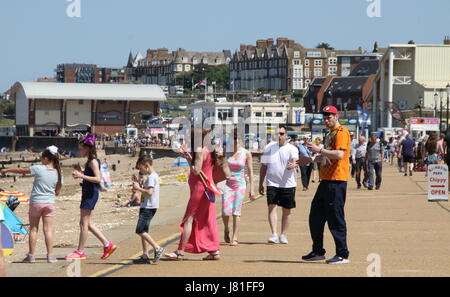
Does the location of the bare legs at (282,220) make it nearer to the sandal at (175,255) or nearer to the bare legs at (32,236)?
the sandal at (175,255)

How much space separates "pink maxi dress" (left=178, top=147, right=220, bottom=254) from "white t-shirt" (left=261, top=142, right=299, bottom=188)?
2.28 metres

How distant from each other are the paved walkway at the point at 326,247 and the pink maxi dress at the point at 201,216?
10.6 inches

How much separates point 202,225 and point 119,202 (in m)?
13.9

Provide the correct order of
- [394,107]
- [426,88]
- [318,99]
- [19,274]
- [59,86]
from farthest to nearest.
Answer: [318,99] < [59,86] < [426,88] < [394,107] < [19,274]

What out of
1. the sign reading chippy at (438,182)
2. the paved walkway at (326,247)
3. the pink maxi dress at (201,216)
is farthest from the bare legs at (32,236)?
the sign reading chippy at (438,182)

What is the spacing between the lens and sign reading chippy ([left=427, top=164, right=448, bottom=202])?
2150 cm

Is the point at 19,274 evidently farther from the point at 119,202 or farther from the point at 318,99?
the point at 318,99

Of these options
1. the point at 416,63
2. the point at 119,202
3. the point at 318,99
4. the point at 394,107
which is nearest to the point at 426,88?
the point at 416,63

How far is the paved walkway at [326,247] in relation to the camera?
1139 centimetres

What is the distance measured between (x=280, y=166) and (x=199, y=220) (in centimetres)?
253

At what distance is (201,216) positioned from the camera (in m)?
12.6

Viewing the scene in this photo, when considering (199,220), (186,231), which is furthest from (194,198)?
(186,231)

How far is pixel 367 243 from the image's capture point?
46.6 ft

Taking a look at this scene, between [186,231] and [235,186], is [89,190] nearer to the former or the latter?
[186,231]
